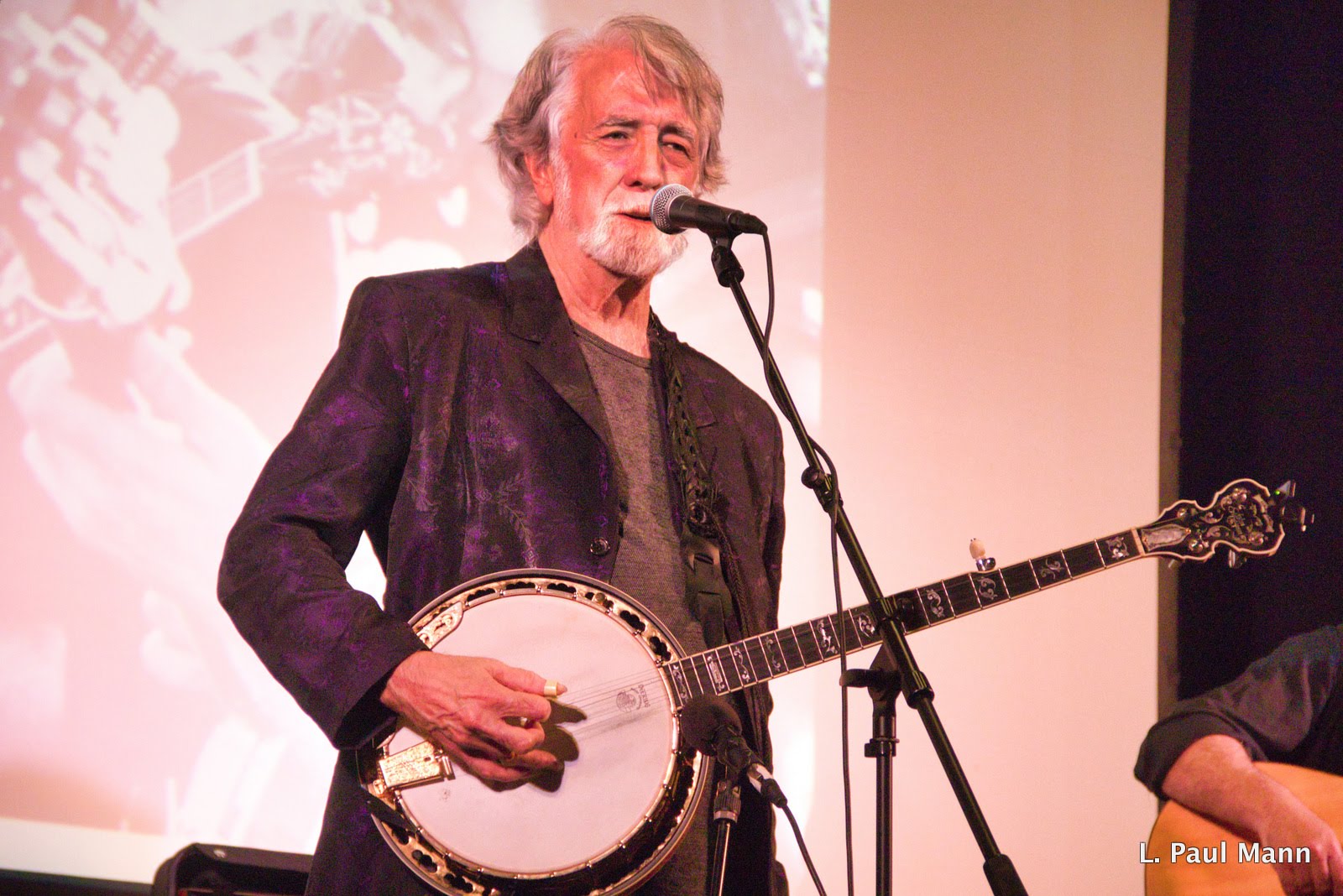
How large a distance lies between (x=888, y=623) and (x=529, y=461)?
0.74 meters

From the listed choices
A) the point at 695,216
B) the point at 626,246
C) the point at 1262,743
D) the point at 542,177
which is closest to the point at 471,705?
the point at 695,216

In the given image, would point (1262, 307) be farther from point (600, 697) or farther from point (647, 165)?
point (600, 697)

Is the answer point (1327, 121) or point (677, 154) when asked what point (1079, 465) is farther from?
point (677, 154)

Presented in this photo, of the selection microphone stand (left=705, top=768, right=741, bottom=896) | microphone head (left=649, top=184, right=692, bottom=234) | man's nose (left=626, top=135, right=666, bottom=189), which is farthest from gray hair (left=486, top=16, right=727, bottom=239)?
microphone stand (left=705, top=768, right=741, bottom=896)

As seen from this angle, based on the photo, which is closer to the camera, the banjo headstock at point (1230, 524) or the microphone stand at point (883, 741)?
the microphone stand at point (883, 741)

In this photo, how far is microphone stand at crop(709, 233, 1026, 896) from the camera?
1516mm

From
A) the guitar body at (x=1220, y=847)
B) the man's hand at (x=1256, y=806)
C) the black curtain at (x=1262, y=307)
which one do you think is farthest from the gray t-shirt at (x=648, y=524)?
the black curtain at (x=1262, y=307)

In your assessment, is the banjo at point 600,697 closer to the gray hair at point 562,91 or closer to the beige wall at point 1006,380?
the gray hair at point 562,91

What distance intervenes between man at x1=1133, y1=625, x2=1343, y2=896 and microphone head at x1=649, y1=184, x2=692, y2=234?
67.9 inches

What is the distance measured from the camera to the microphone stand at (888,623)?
152 centimetres

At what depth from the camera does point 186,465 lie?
326cm

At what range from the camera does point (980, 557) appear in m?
1.93

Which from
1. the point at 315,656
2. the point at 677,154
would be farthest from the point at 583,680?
the point at 677,154

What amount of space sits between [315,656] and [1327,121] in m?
3.19
